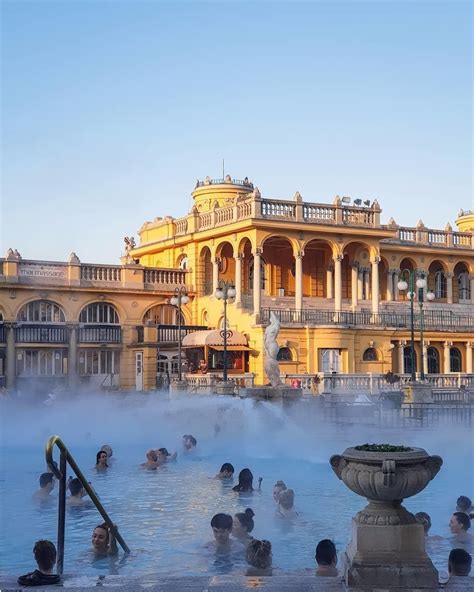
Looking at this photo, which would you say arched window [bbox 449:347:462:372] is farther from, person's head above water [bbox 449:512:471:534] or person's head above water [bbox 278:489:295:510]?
person's head above water [bbox 449:512:471:534]

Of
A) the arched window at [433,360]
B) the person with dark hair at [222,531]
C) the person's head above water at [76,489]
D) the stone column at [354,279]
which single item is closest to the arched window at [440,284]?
the arched window at [433,360]

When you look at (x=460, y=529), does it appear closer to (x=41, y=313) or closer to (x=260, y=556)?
(x=260, y=556)

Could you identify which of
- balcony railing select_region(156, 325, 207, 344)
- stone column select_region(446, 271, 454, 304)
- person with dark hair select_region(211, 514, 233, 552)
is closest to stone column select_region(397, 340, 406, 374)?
stone column select_region(446, 271, 454, 304)

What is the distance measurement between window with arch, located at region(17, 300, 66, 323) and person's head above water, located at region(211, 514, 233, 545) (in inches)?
1136

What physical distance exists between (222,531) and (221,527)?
0.19 ft

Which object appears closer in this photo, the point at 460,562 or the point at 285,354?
the point at 460,562

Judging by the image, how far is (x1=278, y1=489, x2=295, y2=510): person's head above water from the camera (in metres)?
13.7

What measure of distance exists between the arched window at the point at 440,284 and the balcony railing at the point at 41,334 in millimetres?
23290

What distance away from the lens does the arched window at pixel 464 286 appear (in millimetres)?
52000

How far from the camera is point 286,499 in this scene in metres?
13.7

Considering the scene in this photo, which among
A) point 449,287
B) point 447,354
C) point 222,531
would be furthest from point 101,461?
point 449,287

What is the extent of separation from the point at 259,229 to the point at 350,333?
6.54 m

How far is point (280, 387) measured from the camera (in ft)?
89.9

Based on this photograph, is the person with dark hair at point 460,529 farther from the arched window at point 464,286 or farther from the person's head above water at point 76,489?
the arched window at point 464,286
